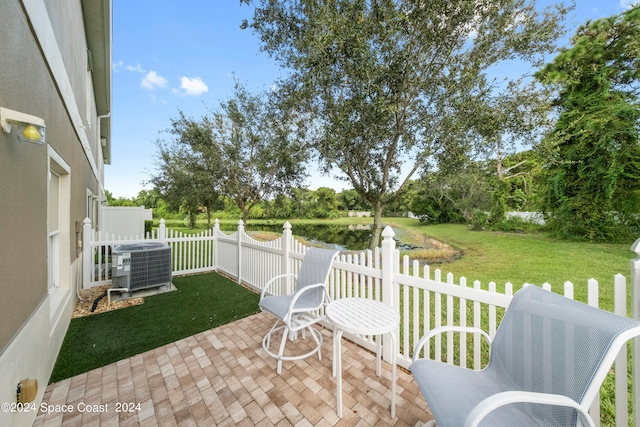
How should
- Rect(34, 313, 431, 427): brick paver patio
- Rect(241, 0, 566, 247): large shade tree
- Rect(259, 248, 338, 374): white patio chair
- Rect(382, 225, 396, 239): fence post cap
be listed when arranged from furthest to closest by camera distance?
Rect(241, 0, 566, 247): large shade tree, Rect(259, 248, 338, 374): white patio chair, Rect(382, 225, 396, 239): fence post cap, Rect(34, 313, 431, 427): brick paver patio

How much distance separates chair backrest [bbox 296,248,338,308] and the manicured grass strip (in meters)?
1.32

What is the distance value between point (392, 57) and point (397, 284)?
4680 mm

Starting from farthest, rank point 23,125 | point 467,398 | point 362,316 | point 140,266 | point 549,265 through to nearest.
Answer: point 549,265, point 140,266, point 362,316, point 23,125, point 467,398

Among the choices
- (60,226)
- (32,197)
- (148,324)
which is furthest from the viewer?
(148,324)

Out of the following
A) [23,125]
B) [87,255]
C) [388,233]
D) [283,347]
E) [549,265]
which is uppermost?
[23,125]

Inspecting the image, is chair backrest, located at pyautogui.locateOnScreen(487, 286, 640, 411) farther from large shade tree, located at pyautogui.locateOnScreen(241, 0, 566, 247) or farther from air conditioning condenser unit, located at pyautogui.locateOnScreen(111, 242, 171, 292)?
air conditioning condenser unit, located at pyautogui.locateOnScreen(111, 242, 171, 292)

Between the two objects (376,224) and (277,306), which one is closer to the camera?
(277,306)

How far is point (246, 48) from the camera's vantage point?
21.7 ft

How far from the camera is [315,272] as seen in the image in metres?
2.91

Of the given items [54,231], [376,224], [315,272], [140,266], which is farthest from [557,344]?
[376,224]

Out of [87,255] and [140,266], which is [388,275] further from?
[87,255]

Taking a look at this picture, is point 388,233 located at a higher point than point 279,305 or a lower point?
higher

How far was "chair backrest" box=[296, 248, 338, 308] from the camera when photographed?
9.00ft

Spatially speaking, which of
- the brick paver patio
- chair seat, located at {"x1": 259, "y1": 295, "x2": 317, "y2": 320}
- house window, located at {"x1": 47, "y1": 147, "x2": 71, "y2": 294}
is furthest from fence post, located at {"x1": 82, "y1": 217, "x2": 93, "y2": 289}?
chair seat, located at {"x1": 259, "y1": 295, "x2": 317, "y2": 320}
